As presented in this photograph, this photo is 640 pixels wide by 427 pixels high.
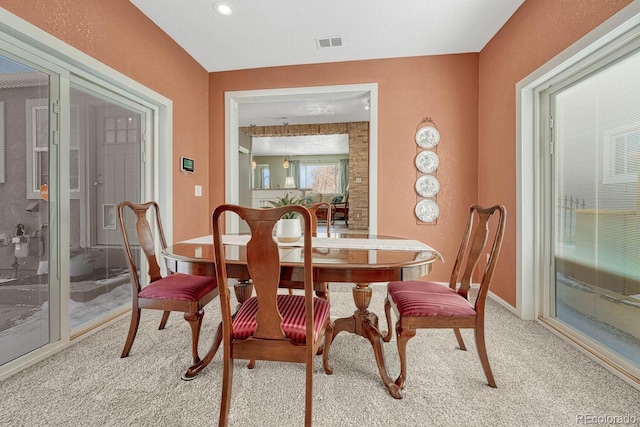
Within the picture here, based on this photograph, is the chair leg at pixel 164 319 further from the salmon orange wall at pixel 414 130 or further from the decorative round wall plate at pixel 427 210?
the decorative round wall plate at pixel 427 210

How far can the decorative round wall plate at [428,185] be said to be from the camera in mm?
3279

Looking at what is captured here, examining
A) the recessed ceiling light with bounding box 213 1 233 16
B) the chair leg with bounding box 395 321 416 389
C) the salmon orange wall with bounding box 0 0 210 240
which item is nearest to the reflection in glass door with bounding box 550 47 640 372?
the chair leg with bounding box 395 321 416 389

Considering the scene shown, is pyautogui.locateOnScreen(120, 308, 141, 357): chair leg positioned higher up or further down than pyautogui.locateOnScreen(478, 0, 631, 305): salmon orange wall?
further down

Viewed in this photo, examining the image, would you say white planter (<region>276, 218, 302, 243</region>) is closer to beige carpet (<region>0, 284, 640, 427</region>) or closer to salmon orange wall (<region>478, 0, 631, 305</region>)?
beige carpet (<region>0, 284, 640, 427</region>)

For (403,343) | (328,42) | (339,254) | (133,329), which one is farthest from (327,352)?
(328,42)

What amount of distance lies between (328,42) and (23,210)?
2862 millimetres

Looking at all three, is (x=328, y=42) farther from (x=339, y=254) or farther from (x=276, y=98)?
(x=339, y=254)

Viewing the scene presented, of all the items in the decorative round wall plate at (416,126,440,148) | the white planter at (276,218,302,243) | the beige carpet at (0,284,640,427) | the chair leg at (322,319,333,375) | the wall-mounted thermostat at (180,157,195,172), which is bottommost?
the beige carpet at (0,284,640,427)

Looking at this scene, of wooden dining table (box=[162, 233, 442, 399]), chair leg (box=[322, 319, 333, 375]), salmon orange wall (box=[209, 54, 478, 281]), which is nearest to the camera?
wooden dining table (box=[162, 233, 442, 399])

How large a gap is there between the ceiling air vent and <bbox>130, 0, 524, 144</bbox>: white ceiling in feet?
0.13

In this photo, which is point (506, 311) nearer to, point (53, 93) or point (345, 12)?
point (345, 12)

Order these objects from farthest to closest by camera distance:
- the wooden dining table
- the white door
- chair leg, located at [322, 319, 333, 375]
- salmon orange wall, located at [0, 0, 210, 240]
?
the white door → salmon orange wall, located at [0, 0, 210, 240] → chair leg, located at [322, 319, 333, 375] → the wooden dining table

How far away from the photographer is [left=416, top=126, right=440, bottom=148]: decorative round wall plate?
327 cm

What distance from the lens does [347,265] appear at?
119 centimetres
